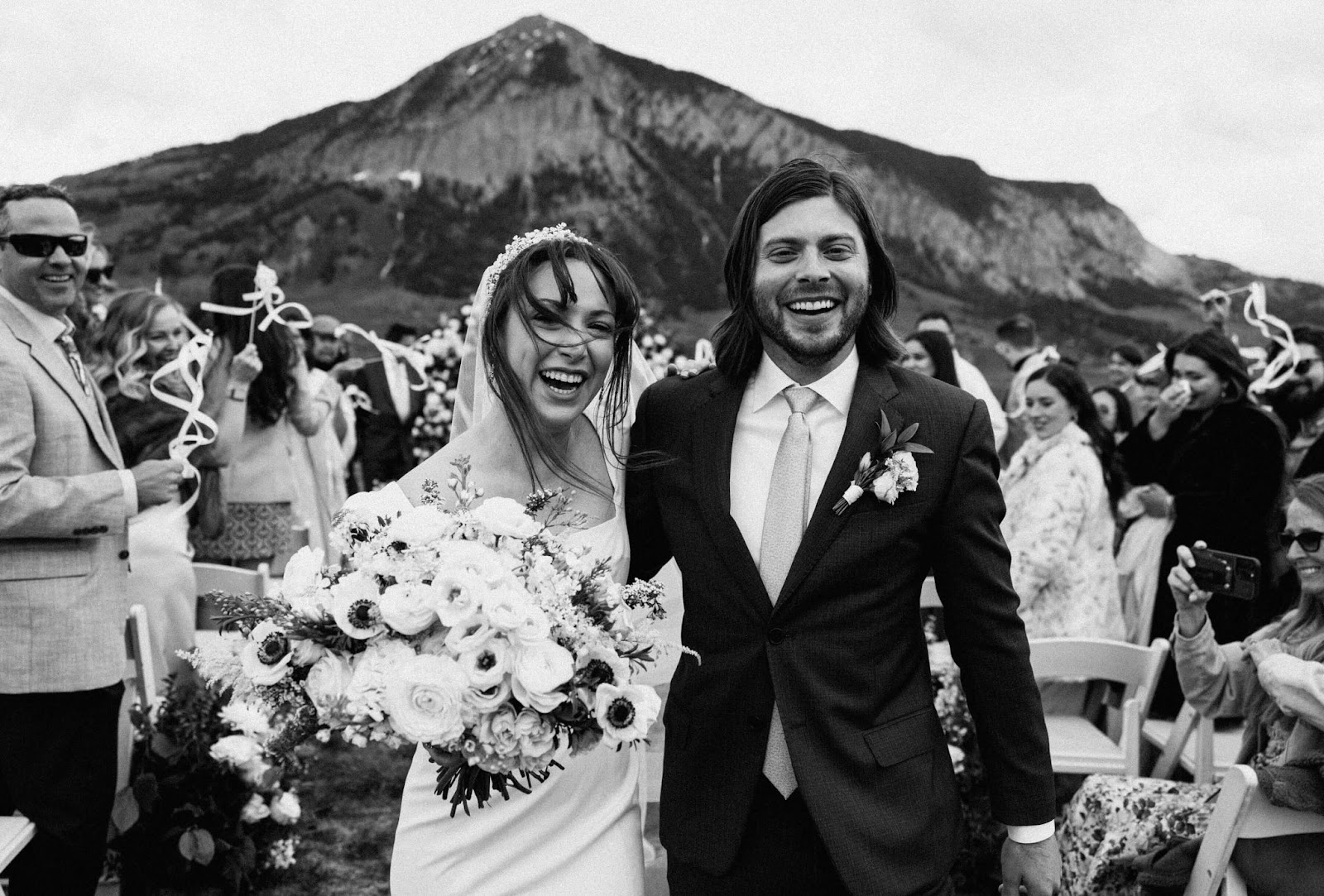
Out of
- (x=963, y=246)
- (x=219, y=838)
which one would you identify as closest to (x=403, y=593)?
(x=219, y=838)

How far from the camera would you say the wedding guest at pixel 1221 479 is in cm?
545

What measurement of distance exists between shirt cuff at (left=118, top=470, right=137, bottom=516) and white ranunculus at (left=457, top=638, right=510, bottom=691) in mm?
2156

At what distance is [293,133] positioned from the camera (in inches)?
1175

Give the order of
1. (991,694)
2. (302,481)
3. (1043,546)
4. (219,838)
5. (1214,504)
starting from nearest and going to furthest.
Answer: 1. (991,694)
2. (219,838)
3. (1043,546)
4. (1214,504)
5. (302,481)

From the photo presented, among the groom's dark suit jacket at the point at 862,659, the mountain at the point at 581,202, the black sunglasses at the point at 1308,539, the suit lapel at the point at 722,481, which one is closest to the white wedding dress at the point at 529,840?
the groom's dark suit jacket at the point at 862,659

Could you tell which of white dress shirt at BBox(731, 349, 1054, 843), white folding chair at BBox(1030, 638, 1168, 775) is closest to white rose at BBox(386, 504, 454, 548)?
white dress shirt at BBox(731, 349, 1054, 843)

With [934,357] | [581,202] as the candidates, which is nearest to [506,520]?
[934,357]

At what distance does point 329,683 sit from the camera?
186 cm

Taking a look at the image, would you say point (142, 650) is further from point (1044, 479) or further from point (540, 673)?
point (1044, 479)

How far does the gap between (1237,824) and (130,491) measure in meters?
3.30

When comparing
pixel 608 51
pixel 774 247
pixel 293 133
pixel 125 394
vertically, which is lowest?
pixel 125 394

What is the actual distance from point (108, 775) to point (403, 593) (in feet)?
7.69

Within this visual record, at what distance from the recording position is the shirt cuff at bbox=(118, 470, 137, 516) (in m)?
3.50

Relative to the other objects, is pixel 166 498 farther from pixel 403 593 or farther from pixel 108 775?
pixel 403 593
